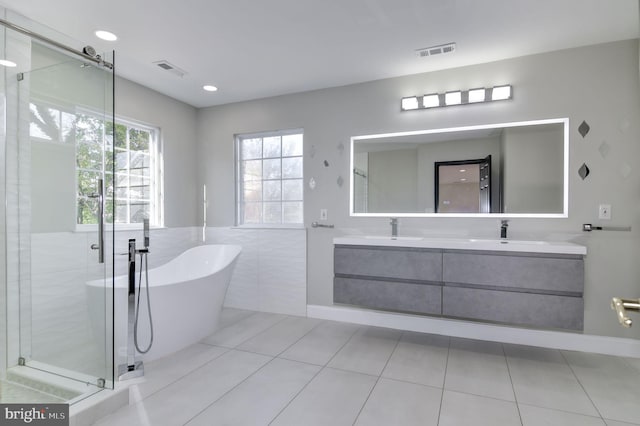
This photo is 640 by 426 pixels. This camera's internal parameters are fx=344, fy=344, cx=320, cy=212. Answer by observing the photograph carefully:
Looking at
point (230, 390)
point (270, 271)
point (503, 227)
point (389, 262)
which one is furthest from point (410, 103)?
point (230, 390)

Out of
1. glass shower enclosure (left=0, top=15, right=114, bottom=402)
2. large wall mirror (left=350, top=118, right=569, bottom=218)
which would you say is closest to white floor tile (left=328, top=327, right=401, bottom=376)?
large wall mirror (left=350, top=118, right=569, bottom=218)

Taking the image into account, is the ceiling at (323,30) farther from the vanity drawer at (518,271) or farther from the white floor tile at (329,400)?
the white floor tile at (329,400)

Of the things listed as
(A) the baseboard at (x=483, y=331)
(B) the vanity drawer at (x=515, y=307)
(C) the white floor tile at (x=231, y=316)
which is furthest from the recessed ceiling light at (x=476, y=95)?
(C) the white floor tile at (x=231, y=316)

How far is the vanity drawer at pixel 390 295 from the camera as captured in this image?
2750 mm

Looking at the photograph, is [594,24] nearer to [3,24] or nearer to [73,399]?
[3,24]

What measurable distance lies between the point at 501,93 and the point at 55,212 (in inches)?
137

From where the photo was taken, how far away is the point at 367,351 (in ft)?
9.10

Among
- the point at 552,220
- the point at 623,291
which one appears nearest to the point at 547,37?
the point at 552,220

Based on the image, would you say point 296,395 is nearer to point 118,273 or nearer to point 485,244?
point 485,244

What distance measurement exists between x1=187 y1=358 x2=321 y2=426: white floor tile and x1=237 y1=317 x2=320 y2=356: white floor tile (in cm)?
28

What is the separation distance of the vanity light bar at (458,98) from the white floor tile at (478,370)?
210 centimetres

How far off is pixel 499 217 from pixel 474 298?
0.81m

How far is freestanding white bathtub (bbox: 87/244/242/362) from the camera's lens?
7.90 feet

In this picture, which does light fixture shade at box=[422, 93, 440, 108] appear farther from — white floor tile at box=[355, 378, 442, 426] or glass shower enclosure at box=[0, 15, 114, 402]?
glass shower enclosure at box=[0, 15, 114, 402]
